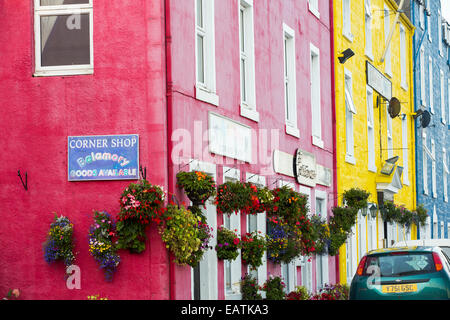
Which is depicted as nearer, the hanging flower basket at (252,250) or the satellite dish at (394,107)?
the hanging flower basket at (252,250)

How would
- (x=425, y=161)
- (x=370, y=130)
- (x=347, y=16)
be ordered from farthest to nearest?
(x=425, y=161) < (x=370, y=130) < (x=347, y=16)

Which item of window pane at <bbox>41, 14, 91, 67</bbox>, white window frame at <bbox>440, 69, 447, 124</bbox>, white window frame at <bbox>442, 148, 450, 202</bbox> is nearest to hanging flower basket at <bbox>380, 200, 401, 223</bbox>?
white window frame at <bbox>442, 148, 450, 202</bbox>

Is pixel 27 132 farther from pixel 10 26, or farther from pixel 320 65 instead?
pixel 320 65

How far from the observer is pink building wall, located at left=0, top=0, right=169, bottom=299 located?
43.0 feet

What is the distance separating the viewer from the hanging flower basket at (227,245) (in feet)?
48.6

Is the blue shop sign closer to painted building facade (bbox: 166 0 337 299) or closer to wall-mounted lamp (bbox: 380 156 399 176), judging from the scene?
painted building facade (bbox: 166 0 337 299)

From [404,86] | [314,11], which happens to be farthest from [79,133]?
[404,86]

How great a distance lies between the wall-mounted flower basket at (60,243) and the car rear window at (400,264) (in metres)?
5.45

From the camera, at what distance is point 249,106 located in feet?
56.9

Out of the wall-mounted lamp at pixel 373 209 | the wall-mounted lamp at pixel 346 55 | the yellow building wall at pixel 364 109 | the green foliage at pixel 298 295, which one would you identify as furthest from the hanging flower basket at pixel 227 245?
the wall-mounted lamp at pixel 373 209

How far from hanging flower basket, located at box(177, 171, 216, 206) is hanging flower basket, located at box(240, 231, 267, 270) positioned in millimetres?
2550

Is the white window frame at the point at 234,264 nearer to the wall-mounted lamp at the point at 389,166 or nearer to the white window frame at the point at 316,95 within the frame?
the white window frame at the point at 316,95

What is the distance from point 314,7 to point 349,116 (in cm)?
429

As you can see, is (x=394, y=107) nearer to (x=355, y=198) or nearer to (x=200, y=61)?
(x=355, y=198)
